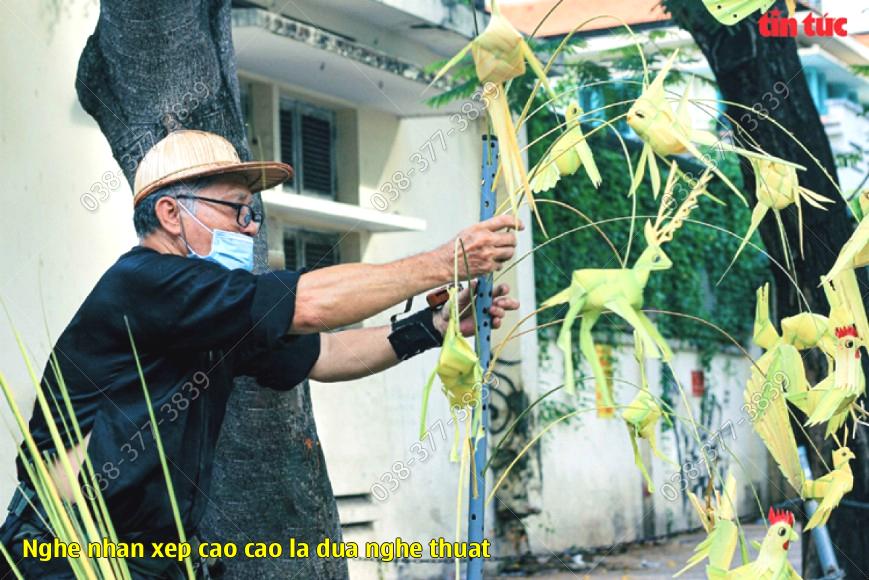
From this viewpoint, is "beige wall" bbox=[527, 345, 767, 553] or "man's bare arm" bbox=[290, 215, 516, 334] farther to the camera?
"beige wall" bbox=[527, 345, 767, 553]

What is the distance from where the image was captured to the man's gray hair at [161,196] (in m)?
3.29

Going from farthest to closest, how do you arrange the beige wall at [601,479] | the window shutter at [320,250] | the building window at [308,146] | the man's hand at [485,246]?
the beige wall at [601,479]
the window shutter at [320,250]
the building window at [308,146]
the man's hand at [485,246]

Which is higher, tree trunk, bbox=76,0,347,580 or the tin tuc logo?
the tin tuc logo

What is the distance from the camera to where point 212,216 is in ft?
10.9

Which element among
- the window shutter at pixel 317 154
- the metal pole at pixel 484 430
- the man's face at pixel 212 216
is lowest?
the metal pole at pixel 484 430

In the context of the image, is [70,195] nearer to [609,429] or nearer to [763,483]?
[609,429]

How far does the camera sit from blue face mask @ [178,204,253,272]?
3.27 m

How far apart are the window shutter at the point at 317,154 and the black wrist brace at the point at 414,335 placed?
24.5 feet

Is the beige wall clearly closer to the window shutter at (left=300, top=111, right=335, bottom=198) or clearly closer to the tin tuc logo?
the window shutter at (left=300, top=111, right=335, bottom=198)

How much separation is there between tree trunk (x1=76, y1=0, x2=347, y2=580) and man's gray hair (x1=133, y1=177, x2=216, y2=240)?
3.60 feet

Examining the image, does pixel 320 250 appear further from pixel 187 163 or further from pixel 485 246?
pixel 485 246

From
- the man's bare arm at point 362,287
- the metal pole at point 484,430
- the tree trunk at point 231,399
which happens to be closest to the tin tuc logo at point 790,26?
the tree trunk at point 231,399

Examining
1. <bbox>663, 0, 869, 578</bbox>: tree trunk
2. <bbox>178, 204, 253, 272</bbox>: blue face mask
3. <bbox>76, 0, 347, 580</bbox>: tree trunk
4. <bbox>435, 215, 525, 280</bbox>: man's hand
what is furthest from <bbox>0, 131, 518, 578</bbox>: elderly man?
<bbox>663, 0, 869, 578</bbox>: tree trunk

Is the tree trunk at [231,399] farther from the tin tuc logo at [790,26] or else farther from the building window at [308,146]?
the building window at [308,146]
